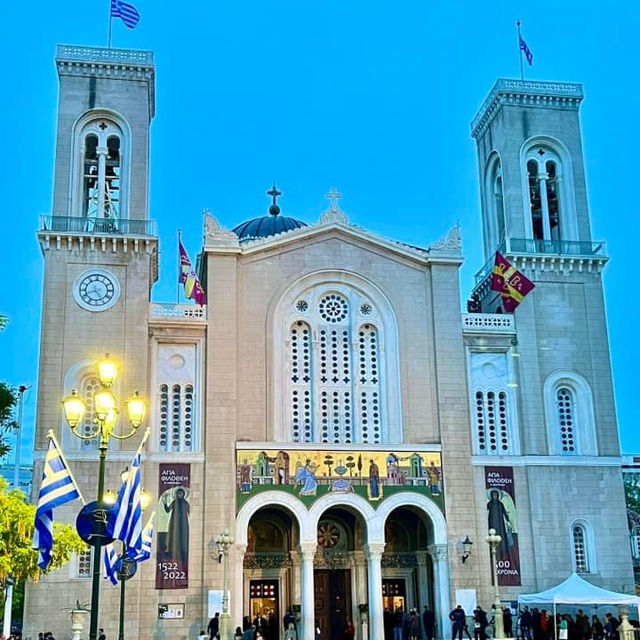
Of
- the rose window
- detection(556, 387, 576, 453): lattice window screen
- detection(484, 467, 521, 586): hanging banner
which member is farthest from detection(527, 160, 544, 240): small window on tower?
detection(484, 467, 521, 586): hanging banner

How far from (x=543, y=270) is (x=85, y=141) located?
65.3 ft

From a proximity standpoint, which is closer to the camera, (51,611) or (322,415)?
(51,611)

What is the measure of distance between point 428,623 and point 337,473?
6389mm

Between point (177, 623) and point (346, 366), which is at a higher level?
point (346, 366)

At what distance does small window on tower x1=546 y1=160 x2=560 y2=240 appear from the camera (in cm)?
4441

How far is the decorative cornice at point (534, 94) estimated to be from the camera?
4447 cm

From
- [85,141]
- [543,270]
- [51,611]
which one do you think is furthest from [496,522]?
[85,141]

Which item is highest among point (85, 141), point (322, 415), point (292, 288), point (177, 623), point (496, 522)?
point (85, 141)

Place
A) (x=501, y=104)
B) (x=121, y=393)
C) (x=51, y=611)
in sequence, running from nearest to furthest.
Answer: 1. (x=51, y=611)
2. (x=121, y=393)
3. (x=501, y=104)

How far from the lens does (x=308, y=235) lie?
40.8 meters

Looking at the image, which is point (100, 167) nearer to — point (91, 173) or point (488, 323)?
point (91, 173)

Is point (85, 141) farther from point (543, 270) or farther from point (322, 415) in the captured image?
point (543, 270)

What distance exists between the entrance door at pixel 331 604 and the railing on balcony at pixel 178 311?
36.2 ft

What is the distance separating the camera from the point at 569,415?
40.7 metres
